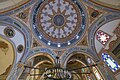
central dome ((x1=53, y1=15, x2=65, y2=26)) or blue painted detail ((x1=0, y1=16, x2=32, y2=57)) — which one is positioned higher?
central dome ((x1=53, y1=15, x2=65, y2=26))

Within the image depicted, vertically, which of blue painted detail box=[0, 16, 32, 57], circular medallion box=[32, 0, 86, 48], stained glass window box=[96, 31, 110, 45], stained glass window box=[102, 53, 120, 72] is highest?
circular medallion box=[32, 0, 86, 48]

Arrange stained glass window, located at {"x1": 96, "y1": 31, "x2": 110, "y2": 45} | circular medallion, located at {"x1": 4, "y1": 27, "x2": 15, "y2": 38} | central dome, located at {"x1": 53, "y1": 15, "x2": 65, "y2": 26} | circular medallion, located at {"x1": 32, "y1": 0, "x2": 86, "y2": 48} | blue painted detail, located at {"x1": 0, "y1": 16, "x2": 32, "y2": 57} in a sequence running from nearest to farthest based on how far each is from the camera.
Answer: blue painted detail, located at {"x1": 0, "y1": 16, "x2": 32, "y2": 57} < circular medallion, located at {"x1": 4, "y1": 27, "x2": 15, "y2": 38} < stained glass window, located at {"x1": 96, "y1": 31, "x2": 110, "y2": 45} < circular medallion, located at {"x1": 32, "y1": 0, "x2": 86, "y2": 48} < central dome, located at {"x1": 53, "y1": 15, "x2": 65, "y2": 26}

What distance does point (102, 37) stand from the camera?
12.1 metres

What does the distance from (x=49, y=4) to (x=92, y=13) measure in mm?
2947

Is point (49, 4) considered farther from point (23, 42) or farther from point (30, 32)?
point (23, 42)

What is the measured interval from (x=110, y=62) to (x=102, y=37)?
1658 mm

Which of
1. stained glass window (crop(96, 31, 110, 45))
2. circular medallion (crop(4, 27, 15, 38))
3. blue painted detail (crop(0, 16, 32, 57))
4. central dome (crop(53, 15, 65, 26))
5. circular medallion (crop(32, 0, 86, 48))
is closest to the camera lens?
blue painted detail (crop(0, 16, 32, 57))

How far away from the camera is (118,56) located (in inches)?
437

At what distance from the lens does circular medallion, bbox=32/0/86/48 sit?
41.7ft

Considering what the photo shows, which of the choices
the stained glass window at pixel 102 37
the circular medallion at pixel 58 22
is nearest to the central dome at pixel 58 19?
the circular medallion at pixel 58 22

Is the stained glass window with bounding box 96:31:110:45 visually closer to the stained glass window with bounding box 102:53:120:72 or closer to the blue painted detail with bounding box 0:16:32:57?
the stained glass window with bounding box 102:53:120:72

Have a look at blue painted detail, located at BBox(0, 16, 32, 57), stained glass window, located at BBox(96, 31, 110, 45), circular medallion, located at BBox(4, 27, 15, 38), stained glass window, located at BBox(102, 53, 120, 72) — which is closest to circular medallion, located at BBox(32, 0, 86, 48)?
blue painted detail, located at BBox(0, 16, 32, 57)

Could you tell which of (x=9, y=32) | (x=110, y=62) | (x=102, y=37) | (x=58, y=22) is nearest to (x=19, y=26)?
(x=9, y=32)

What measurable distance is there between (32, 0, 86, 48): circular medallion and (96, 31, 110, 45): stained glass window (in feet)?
3.61
